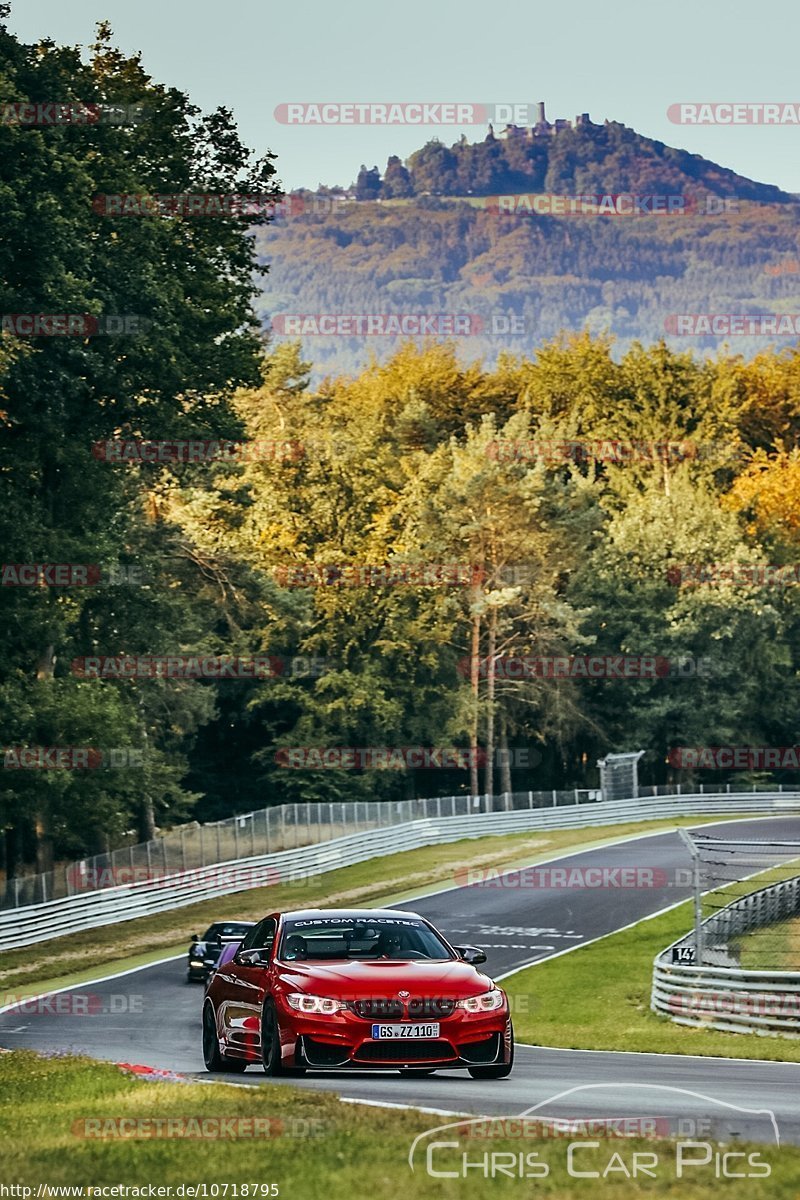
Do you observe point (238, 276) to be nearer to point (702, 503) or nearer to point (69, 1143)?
point (69, 1143)

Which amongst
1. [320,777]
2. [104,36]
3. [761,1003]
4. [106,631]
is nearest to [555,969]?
[761,1003]

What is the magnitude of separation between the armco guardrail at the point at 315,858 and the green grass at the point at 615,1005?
1288 cm

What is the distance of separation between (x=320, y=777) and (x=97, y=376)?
3902 cm

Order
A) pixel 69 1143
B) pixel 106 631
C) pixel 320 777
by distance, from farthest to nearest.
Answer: pixel 320 777 → pixel 106 631 → pixel 69 1143

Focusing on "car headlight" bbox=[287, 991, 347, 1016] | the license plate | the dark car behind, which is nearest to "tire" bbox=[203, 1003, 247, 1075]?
"car headlight" bbox=[287, 991, 347, 1016]

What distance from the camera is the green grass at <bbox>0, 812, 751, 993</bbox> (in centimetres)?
4112

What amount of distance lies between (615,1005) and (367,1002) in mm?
17594

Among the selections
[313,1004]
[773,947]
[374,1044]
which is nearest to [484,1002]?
[374,1044]

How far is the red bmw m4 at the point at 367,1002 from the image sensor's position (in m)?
15.0

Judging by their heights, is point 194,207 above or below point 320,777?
above

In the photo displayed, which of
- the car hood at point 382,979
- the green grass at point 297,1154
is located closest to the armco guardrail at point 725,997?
the car hood at point 382,979

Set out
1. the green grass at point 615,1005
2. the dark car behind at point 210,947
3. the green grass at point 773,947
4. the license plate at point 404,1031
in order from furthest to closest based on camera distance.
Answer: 1. the dark car behind at point 210,947
2. the green grass at point 773,947
3. the green grass at point 615,1005
4. the license plate at point 404,1031

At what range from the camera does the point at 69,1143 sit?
36.2 feet

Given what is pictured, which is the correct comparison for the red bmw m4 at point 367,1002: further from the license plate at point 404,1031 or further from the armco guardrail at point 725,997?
the armco guardrail at point 725,997
